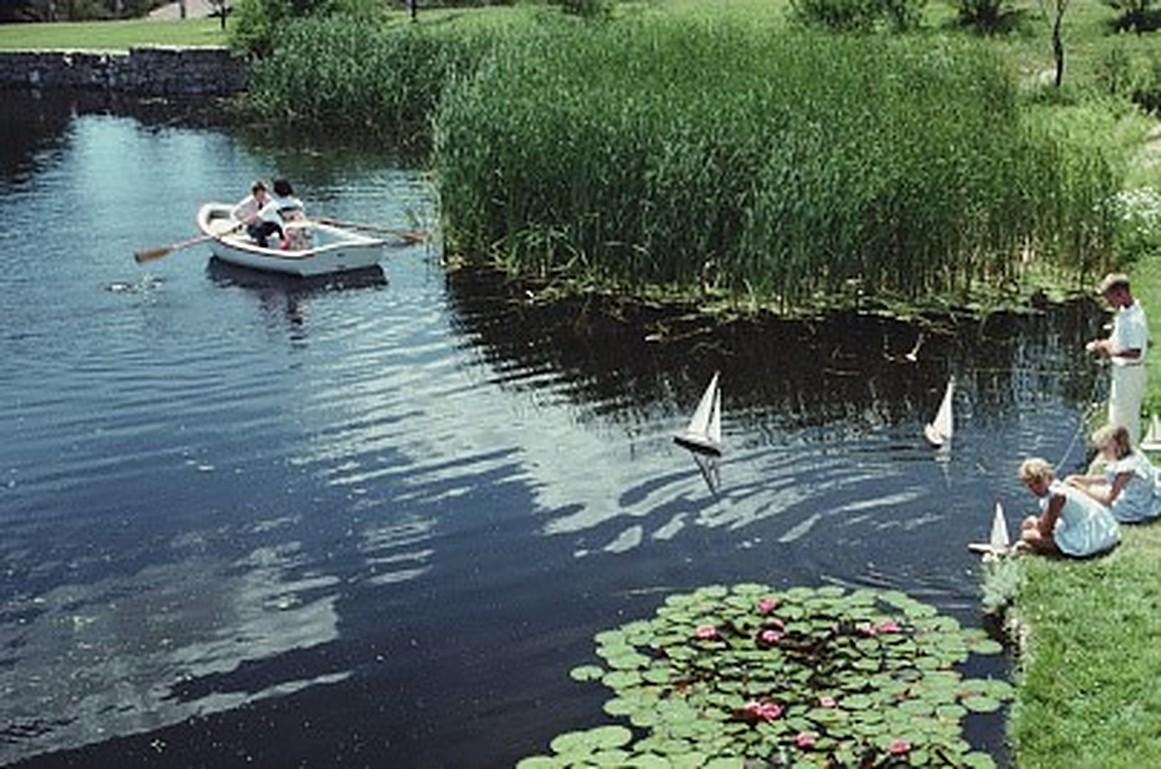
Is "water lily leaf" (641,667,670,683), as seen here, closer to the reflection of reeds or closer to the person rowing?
the reflection of reeds

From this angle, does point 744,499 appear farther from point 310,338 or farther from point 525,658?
point 310,338

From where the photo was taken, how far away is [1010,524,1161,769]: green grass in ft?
30.0

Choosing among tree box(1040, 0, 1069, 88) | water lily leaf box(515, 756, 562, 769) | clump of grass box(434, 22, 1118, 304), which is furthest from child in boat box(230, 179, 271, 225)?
tree box(1040, 0, 1069, 88)

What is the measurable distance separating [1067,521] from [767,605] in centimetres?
239

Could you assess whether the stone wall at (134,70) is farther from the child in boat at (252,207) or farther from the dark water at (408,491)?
the dark water at (408,491)

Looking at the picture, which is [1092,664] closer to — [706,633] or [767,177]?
[706,633]

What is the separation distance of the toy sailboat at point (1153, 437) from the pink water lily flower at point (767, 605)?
13.3ft

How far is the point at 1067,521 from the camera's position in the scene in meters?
11.8

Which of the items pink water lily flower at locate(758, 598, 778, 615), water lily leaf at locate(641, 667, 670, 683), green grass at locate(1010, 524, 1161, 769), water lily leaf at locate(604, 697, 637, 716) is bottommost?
water lily leaf at locate(604, 697, 637, 716)

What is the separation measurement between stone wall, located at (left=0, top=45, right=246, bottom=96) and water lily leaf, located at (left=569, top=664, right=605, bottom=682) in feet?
134

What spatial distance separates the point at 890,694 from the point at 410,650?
346cm

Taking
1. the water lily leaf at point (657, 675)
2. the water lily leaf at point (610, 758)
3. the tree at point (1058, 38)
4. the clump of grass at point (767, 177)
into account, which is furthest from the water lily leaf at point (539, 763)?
the tree at point (1058, 38)

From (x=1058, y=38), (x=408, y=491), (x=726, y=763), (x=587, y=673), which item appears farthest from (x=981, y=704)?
(x=1058, y=38)

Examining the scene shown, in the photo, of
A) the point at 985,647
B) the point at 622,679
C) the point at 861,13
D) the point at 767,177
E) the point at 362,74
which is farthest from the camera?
the point at 362,74
